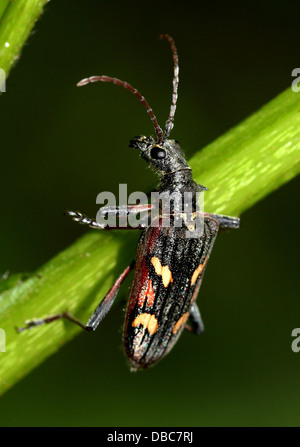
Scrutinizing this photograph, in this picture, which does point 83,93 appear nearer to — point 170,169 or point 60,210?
point 60,210

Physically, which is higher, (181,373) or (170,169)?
(170,169)

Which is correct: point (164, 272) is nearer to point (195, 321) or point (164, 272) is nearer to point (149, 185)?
point (195, 321)

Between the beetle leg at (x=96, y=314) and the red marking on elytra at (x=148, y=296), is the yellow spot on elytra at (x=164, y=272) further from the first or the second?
the beetle leg at (x=96, y=314)

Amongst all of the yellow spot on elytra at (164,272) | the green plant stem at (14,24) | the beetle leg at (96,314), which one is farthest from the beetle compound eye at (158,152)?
the green plant stem at (14,24)

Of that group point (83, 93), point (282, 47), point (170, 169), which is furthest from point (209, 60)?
point (170, 169)

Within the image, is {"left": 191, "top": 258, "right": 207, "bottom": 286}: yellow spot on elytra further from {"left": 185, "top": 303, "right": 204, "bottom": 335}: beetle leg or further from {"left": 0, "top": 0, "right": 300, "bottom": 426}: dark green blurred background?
{"left": 0, "top": 0, "right": 300, "bottom": 426}: dark green blurred background
